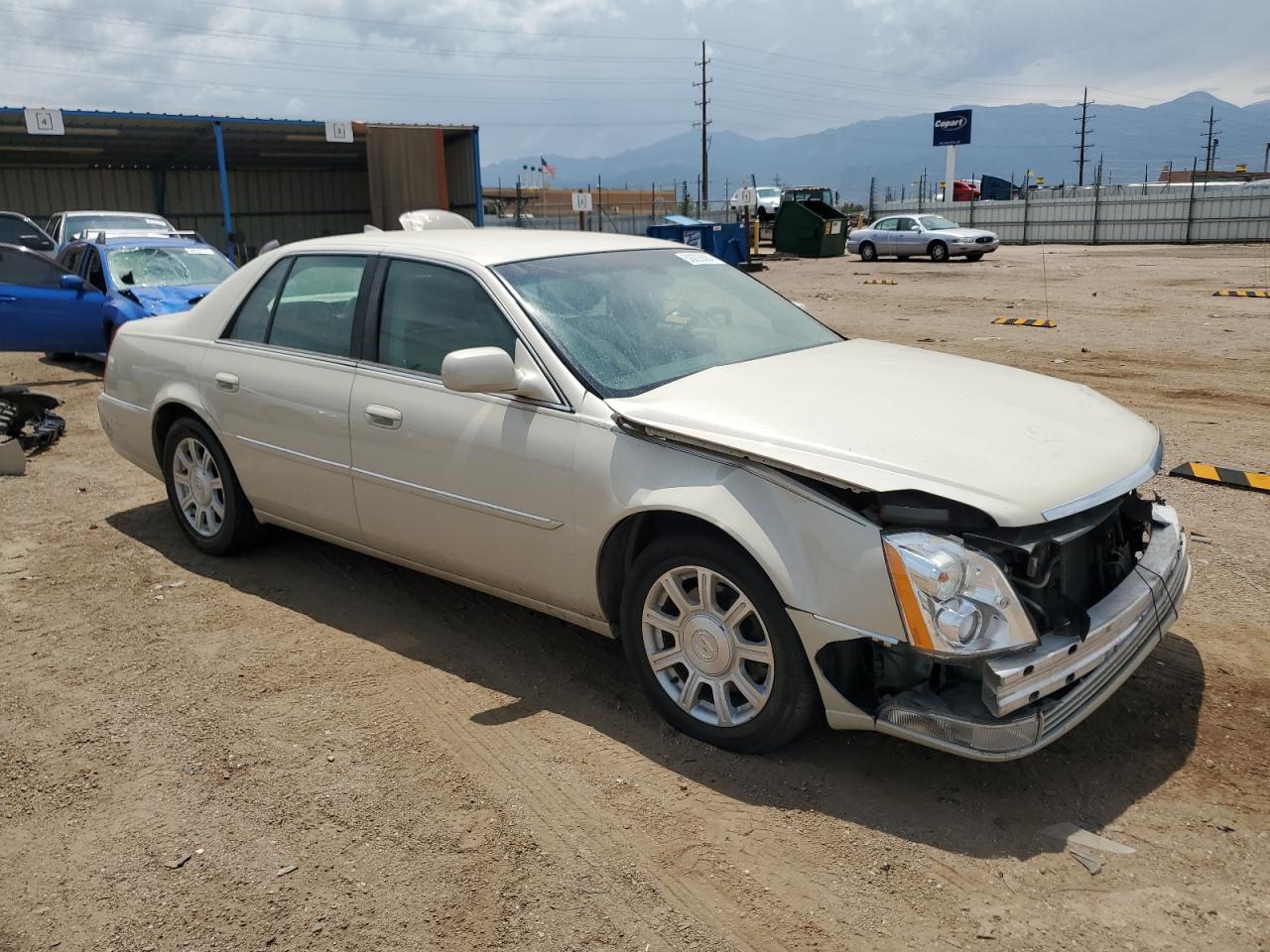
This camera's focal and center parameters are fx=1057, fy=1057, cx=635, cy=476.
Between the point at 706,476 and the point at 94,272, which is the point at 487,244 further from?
the point at 94,272

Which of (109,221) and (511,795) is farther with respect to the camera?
(109,221)

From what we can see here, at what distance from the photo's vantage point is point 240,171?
33.7 metres

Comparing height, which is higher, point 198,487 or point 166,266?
point 166,266

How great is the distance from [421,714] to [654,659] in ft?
3.07

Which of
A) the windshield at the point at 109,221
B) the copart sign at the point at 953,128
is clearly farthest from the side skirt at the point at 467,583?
the copart sign at the point at 953,128

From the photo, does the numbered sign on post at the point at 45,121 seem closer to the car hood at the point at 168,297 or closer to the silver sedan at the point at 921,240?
the car hood at the point at 168,297

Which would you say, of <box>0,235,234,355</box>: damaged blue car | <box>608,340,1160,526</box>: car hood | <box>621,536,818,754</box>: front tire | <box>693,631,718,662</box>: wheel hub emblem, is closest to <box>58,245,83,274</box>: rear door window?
<box>0,235,234,355</box>: damaged blue car

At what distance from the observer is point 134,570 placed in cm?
549

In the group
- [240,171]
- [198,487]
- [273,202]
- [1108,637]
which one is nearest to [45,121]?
[240,171]

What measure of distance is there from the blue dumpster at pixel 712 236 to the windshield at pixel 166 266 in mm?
14158

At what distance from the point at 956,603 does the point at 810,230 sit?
99.5 feet

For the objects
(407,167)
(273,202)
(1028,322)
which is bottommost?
(1028,322)

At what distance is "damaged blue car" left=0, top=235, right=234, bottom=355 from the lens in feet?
33.6

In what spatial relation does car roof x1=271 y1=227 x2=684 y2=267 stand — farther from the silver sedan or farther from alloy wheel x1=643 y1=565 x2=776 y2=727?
the silver sedan
